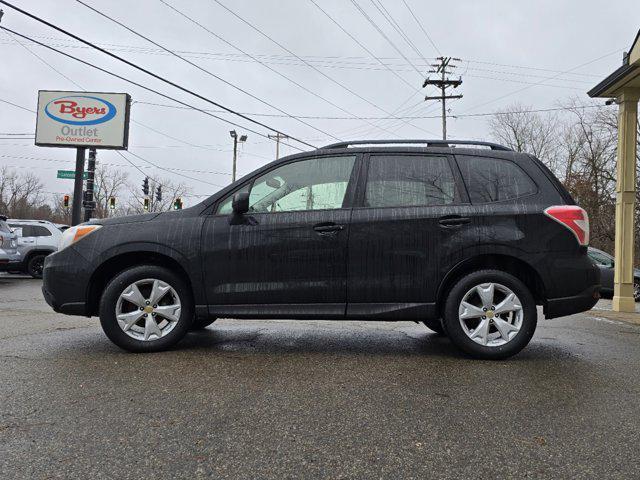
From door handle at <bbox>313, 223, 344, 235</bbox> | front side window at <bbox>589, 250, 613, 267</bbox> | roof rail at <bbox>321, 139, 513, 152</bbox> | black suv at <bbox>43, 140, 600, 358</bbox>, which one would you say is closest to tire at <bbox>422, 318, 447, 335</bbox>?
black suv at <bbox>43, 140, 600, 358</bbox>

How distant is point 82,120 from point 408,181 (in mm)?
25879

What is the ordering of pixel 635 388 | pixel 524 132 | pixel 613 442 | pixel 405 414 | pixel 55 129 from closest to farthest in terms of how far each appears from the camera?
pixel 613 442
pixel 405 414
pixel 635 388
pixel 55 129
pixel 524 132

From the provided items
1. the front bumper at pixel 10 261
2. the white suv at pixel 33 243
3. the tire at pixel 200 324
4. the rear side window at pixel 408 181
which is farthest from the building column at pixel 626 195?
the white suv at pixel 33 243

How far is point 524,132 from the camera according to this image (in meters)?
41.8

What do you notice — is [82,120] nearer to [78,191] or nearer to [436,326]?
[78,191]

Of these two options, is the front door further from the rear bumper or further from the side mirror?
the rear bumper

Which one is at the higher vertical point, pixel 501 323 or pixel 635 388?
pixel 501 323

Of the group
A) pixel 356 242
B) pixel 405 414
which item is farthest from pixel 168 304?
pixel 405 414

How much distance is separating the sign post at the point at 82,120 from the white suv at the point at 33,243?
11.5 m

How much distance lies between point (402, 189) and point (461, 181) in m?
0.51

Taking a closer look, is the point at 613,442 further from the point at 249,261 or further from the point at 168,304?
the point at 168,304

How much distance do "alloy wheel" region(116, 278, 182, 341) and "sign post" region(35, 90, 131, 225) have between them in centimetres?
2372

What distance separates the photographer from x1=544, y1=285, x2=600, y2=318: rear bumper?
13.7ft

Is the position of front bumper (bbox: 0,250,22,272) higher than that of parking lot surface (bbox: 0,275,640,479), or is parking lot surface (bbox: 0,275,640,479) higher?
front bumper (bbox: 0,250,22,272)
